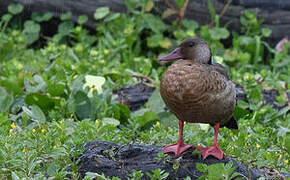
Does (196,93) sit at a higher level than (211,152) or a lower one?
higher

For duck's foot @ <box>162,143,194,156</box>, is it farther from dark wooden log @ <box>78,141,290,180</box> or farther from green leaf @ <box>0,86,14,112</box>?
green leaf @ <box>0,86,14,112</box>

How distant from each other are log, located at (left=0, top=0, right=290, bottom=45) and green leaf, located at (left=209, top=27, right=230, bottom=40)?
36 cm

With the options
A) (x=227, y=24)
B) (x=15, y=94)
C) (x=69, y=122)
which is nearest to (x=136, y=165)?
(x=69, y=122)

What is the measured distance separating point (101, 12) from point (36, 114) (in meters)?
3.02

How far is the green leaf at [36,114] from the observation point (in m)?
4.87

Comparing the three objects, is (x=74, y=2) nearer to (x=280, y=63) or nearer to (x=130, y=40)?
(x=130, y=40)

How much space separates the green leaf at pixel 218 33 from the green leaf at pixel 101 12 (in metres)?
1.47

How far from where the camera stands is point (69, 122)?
15.8 ft

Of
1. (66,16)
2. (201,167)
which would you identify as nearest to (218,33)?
(66,16)

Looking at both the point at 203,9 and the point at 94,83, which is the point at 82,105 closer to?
the point at 94,83

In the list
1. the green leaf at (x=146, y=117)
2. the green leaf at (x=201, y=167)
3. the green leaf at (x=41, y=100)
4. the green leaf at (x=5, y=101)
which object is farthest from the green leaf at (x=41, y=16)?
the green leaf at (x=201, y=167)

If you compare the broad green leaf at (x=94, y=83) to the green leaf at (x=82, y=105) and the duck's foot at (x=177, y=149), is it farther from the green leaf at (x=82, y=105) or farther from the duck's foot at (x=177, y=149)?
the duck's foot at (x=177, y=149)

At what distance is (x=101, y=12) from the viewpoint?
25.0 ft

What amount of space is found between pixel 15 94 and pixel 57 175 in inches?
99.9
